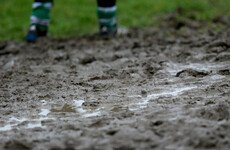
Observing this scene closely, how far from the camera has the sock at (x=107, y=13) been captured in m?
6.20

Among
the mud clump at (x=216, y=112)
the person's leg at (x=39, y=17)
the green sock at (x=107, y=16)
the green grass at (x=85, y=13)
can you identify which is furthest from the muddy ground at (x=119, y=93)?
the green grass at (x=85, y=13)

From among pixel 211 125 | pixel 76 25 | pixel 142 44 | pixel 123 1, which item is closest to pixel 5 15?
pixel 76 25

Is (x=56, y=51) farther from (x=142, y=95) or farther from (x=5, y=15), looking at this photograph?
(x=5, y=15)

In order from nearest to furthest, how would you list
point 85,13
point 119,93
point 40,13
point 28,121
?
point 28,121
point 119,93
point 40,13
point 85,13

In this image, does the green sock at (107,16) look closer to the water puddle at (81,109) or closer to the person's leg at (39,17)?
the person's leg at (39,17)

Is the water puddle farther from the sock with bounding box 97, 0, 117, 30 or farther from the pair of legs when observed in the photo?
the sock with bounding box 97, 0, 117, 30

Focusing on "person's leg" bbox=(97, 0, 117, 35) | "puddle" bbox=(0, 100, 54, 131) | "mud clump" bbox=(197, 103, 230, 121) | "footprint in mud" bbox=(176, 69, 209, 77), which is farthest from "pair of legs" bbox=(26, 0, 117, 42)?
"mud clump" bbox=(197, 103, 230, 121)

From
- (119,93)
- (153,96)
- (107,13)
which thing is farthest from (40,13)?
(153,96)

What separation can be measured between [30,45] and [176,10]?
3.78 meters

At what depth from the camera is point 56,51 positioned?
5.28 meters

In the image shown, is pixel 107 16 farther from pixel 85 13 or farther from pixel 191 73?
pixel 191 73

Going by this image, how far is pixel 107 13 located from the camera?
6.29 metres

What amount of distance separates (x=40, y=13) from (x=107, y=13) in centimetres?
115

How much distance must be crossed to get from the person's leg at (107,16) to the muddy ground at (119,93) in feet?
1.92
